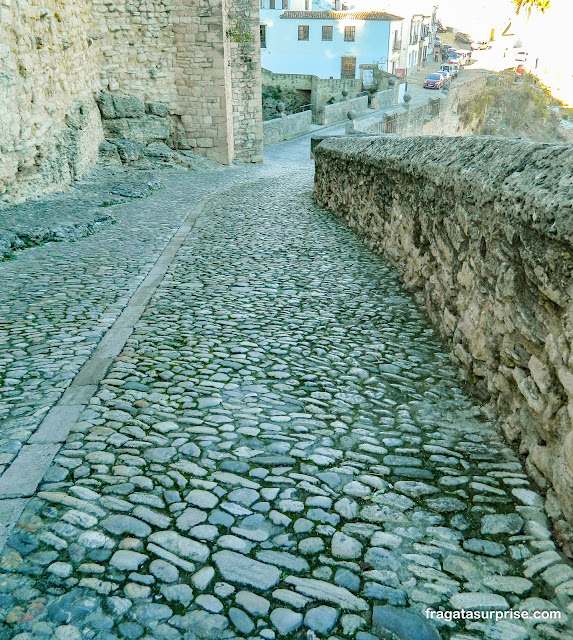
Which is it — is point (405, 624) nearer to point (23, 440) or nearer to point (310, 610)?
point (310, 610)

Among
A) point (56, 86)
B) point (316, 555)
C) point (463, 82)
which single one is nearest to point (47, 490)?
point (316, 555)

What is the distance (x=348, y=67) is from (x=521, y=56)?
15786mm

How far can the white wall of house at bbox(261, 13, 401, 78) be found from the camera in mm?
54812

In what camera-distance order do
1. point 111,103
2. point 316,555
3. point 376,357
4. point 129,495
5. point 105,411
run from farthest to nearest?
point 111,103
point 376,357
point 105,411
point 129,495
point 316,555

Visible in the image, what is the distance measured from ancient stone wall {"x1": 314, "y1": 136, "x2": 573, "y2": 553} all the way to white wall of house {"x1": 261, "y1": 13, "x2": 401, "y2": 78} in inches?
2163

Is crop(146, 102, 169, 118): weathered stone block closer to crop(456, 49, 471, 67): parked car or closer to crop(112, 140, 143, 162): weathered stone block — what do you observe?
crop(112, 140, 143, 162): weathered stone block

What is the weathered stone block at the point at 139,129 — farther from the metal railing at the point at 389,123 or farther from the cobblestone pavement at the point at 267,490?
the metal railing at the point at 389,123

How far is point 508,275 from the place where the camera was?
3.18m

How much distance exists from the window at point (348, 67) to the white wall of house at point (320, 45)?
1.03 ft

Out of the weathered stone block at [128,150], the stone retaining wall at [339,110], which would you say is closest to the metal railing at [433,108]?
the stone retaining wall at [339,110]

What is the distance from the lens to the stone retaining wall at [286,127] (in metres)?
27.9

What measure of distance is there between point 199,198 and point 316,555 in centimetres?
1034

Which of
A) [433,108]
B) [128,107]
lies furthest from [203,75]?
[433,108]

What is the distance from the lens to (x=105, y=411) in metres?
3.50
